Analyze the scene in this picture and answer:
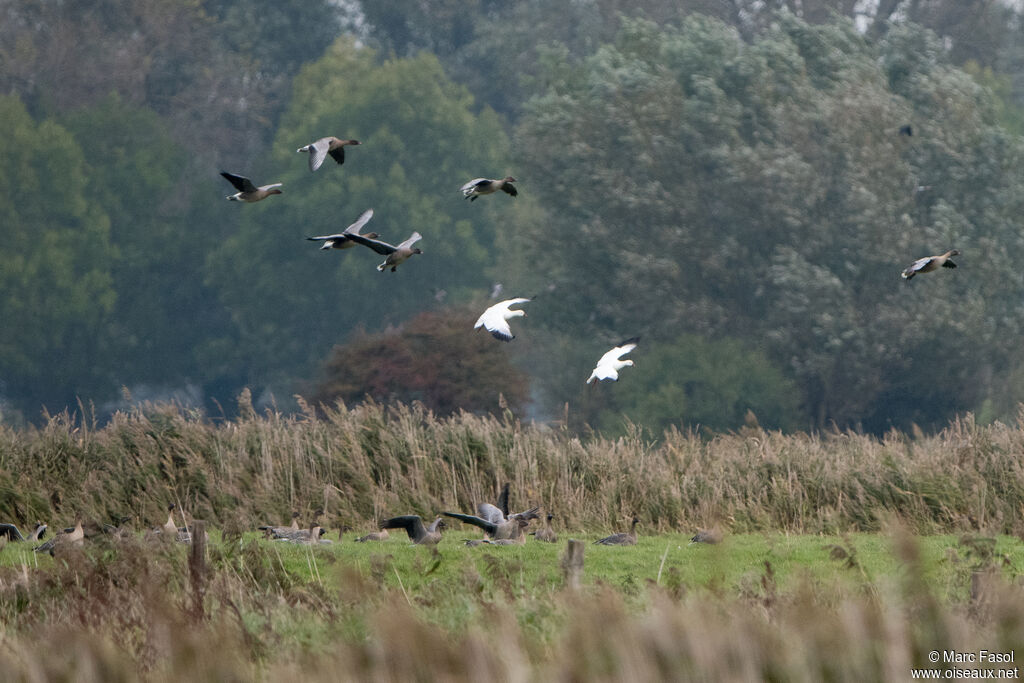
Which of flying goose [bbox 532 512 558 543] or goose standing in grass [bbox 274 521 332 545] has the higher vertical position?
goose standing in grass [bbox 274 521 332 545]

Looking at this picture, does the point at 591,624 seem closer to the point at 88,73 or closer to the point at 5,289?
the point at 5,289

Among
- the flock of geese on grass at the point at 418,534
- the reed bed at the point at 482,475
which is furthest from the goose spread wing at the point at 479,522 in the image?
the reed bed at the point at 482,475

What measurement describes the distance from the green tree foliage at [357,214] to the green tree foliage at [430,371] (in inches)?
604

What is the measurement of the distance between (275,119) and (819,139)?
25098 mm

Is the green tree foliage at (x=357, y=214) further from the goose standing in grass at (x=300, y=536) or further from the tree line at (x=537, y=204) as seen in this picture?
the goose standing in grass at (x=300, y=536)

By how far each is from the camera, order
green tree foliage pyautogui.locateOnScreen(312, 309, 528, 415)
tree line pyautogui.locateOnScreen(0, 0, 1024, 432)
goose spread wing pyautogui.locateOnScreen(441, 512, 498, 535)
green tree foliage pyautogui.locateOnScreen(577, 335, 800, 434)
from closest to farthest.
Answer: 1. goose spread wing pyautogui.locateOnScreen(441, 512, 498, 535)
2. green tree foliage pyautogui.locateOnScreen(312, 309, 528, 415)
3. tree line pyautogui.locateOnScreen(0, 0, 1024, 432)
4. green tree foliage pyautogui.locateOnScreen(577, 335, 800, 434)

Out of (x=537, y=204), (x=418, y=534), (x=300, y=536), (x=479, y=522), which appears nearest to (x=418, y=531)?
(x=418, y=534)

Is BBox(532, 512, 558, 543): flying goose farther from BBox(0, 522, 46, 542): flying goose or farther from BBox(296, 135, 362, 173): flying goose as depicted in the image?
BBox(0, 522, 46, 542): flying goose

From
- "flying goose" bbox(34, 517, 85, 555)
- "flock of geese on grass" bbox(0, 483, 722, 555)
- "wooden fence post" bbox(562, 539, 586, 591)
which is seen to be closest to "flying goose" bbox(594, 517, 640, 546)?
"flock of geese on grass" bbox(0, 483, 722, 555)

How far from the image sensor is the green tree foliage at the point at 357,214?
48.8 metres

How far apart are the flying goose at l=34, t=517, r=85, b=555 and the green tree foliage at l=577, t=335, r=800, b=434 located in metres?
25.4

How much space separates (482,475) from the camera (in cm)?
1667

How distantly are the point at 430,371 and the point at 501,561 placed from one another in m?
21.3

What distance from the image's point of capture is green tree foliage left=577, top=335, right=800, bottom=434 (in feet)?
125
